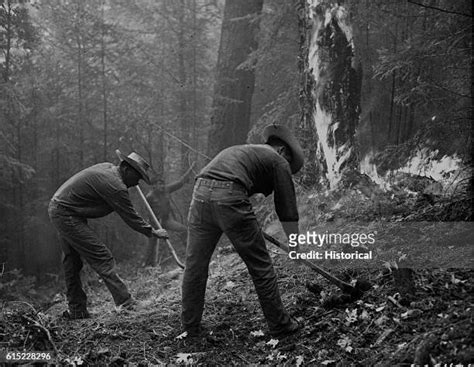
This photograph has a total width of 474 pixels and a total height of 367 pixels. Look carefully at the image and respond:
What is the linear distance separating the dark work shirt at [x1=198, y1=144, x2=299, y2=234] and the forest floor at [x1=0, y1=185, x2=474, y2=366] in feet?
2.82

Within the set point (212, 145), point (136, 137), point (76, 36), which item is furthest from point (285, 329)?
point (76, 36)

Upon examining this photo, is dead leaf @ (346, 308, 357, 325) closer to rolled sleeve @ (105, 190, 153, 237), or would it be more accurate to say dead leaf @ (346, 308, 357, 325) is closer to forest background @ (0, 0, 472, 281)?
forest background @ (0, 0, 472, 281)

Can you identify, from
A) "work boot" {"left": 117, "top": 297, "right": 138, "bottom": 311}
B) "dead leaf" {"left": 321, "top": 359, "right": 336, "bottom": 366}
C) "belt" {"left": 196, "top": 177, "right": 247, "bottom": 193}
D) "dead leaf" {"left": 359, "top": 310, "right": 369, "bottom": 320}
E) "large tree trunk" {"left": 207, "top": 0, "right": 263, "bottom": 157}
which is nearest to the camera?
"dead leaf" {"left": 321, "top": 359, "right": 336, "bottom": 366}

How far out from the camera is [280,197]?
445 cm

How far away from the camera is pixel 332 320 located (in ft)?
14.0

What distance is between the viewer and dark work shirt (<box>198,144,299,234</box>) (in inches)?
174

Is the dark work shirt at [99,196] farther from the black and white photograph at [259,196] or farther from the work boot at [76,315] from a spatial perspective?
the work boot at [76,315]

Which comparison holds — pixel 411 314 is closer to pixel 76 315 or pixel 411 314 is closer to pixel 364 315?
pixel 364 315

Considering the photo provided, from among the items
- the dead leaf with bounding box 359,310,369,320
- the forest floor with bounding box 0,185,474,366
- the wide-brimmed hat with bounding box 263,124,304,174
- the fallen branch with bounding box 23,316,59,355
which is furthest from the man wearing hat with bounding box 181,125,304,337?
the fallen branch with bounding box 23,316,59,355

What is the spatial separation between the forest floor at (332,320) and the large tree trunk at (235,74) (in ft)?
13.2

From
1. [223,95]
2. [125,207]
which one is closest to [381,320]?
[125,207]

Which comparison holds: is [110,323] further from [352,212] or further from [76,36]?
[76,36]

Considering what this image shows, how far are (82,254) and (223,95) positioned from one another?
15.8ft

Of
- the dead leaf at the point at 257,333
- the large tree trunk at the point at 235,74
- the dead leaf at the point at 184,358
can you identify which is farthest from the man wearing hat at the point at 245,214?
the large tree trunk at the point at 235,74
